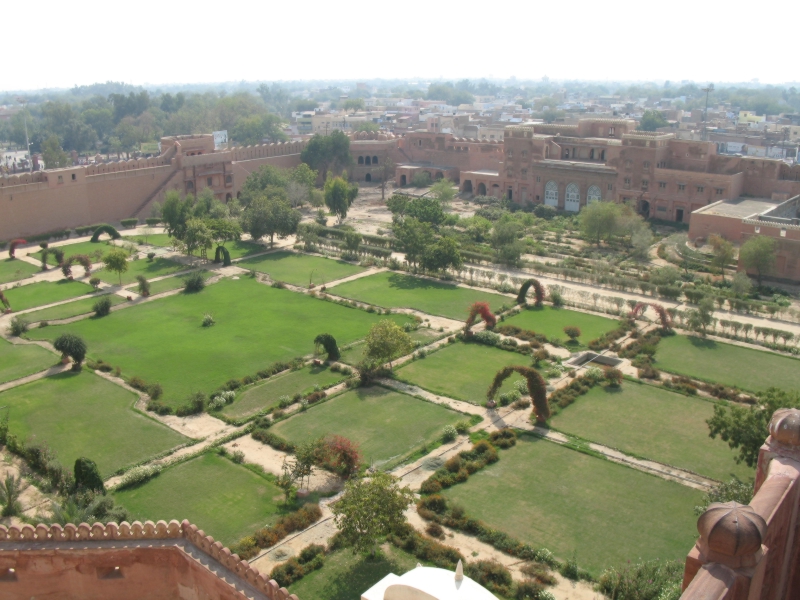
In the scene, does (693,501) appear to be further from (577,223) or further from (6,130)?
(6,130)

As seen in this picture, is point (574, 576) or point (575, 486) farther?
point (575, 486)

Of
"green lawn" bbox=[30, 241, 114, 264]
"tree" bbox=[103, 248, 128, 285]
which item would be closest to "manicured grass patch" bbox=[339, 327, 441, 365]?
"tree" bbox=[103, 248, 128, 285]

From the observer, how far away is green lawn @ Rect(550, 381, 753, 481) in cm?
2198

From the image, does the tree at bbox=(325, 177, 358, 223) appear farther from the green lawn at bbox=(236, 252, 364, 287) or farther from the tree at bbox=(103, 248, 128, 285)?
the tree at bbox=(103, 248, 128, 285)

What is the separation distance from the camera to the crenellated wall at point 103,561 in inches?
536

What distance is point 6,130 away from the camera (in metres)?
119

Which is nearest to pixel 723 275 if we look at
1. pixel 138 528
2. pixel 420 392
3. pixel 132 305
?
pixel 420 392

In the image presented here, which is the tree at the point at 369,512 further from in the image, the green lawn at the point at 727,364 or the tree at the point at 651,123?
the tree at the point at 651,123

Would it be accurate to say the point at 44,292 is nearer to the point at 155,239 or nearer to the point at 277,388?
the point at 155,239

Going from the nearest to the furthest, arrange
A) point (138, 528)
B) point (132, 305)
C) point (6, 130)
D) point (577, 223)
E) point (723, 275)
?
point (138, 528) → point (132, 305) → point (723, 275) → point (577, 223) → point (6, 130)

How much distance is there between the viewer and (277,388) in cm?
2677

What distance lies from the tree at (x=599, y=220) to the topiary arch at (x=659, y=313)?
12.5 m

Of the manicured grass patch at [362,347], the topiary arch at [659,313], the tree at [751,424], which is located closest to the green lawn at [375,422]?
the manicured grass patch at [362,347]

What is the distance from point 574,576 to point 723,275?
1126 inches
